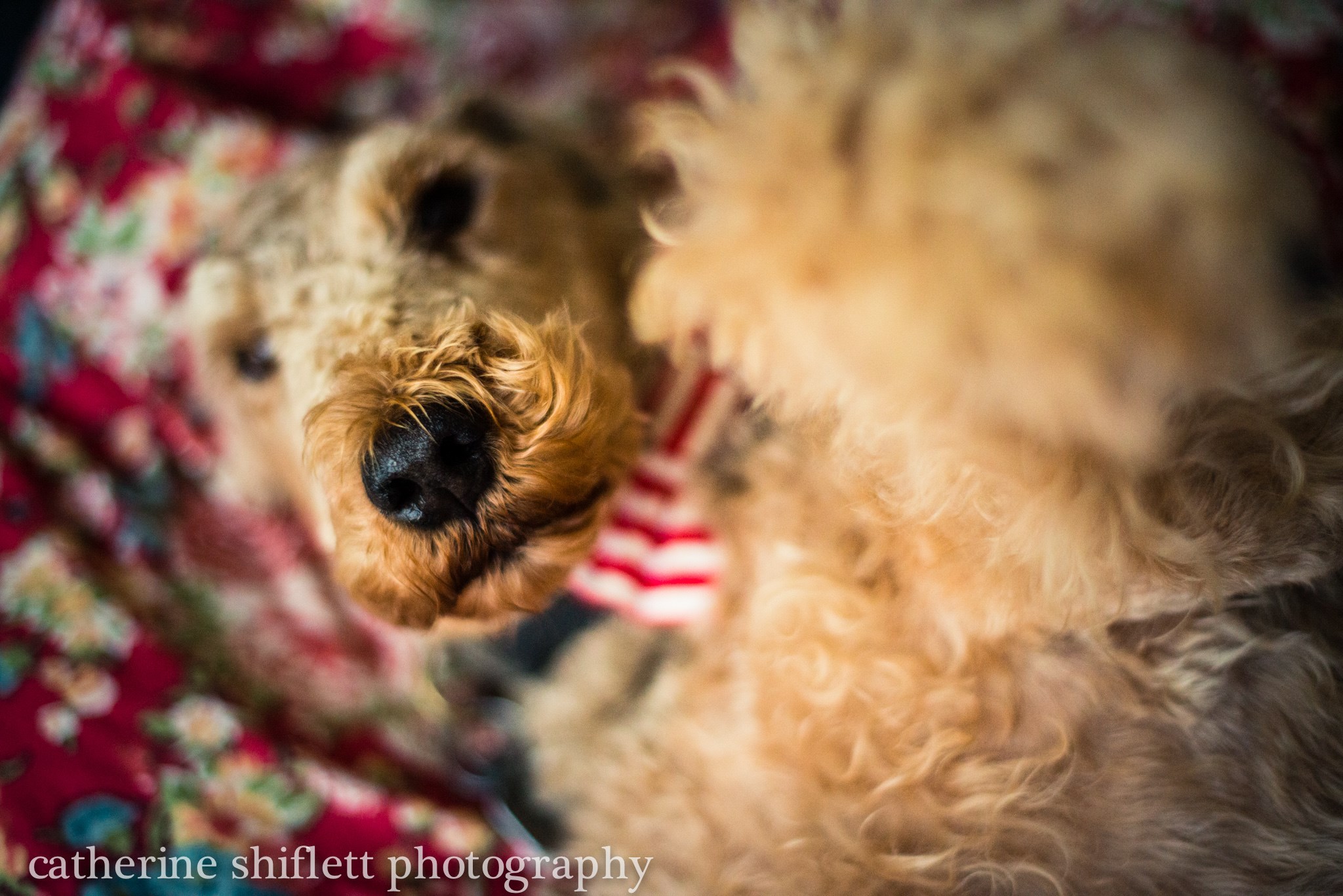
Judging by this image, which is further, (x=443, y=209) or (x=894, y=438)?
(x=443, y=209)

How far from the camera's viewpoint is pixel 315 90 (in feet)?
6.65

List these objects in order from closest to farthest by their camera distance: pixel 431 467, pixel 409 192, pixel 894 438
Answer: pixel 894 438
pixel 431 467
pixel 409 192

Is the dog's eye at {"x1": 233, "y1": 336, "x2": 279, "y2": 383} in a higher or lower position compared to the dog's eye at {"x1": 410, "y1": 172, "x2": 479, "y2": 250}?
lower

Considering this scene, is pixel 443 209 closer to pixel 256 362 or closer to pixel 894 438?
pixel 256 362

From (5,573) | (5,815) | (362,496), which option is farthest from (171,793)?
(362,496)

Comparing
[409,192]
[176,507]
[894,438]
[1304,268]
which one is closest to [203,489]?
[176,507]

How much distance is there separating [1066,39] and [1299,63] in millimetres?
1491

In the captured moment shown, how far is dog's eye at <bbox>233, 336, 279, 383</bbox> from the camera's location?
140 cm

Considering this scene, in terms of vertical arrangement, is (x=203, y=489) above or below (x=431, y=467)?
above

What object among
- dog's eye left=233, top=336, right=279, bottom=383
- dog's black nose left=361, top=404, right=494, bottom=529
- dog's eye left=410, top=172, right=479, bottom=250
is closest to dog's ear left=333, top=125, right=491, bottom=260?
dog's eye left=410, top=172, right=479, bottom=250

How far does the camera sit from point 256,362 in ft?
4.64

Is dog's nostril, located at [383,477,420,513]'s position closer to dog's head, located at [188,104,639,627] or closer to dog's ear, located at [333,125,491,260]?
dog's head, located at [188,104,639,627]

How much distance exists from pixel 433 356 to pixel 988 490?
2.11 ft

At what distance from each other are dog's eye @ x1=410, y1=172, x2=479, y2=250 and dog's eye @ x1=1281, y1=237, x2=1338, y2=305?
42.9 inches
